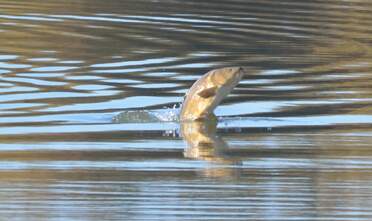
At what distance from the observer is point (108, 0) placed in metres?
24.9

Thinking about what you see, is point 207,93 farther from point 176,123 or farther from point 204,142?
point 204,142

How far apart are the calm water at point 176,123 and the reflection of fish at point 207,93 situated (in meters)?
0.19

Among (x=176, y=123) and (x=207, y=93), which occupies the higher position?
(x=207, y=93)

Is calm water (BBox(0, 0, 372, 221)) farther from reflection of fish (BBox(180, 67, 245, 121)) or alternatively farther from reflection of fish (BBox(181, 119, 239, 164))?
reflection of fish (BBox(180, 67, 245, 121))

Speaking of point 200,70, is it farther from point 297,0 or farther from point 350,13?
point 297,0

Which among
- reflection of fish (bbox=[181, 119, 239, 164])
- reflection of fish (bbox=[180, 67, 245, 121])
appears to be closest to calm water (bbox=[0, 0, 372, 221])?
reflection of fish (bbox=[181, 119, 239, 164])

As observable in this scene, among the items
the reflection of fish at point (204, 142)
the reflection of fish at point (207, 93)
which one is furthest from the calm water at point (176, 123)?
the reflection of fish at point (207, 93)

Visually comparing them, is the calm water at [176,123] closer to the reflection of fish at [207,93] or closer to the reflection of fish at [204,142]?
the reflection of fish at [204,142]

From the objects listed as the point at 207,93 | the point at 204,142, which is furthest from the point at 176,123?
the point at 204,142

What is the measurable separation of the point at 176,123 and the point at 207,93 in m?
0.34

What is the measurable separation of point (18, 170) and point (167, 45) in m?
9.24

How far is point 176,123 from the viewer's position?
36.2 feet

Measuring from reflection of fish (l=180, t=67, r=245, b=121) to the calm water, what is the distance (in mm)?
185

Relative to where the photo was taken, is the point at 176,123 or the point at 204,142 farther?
the point at 176,123
